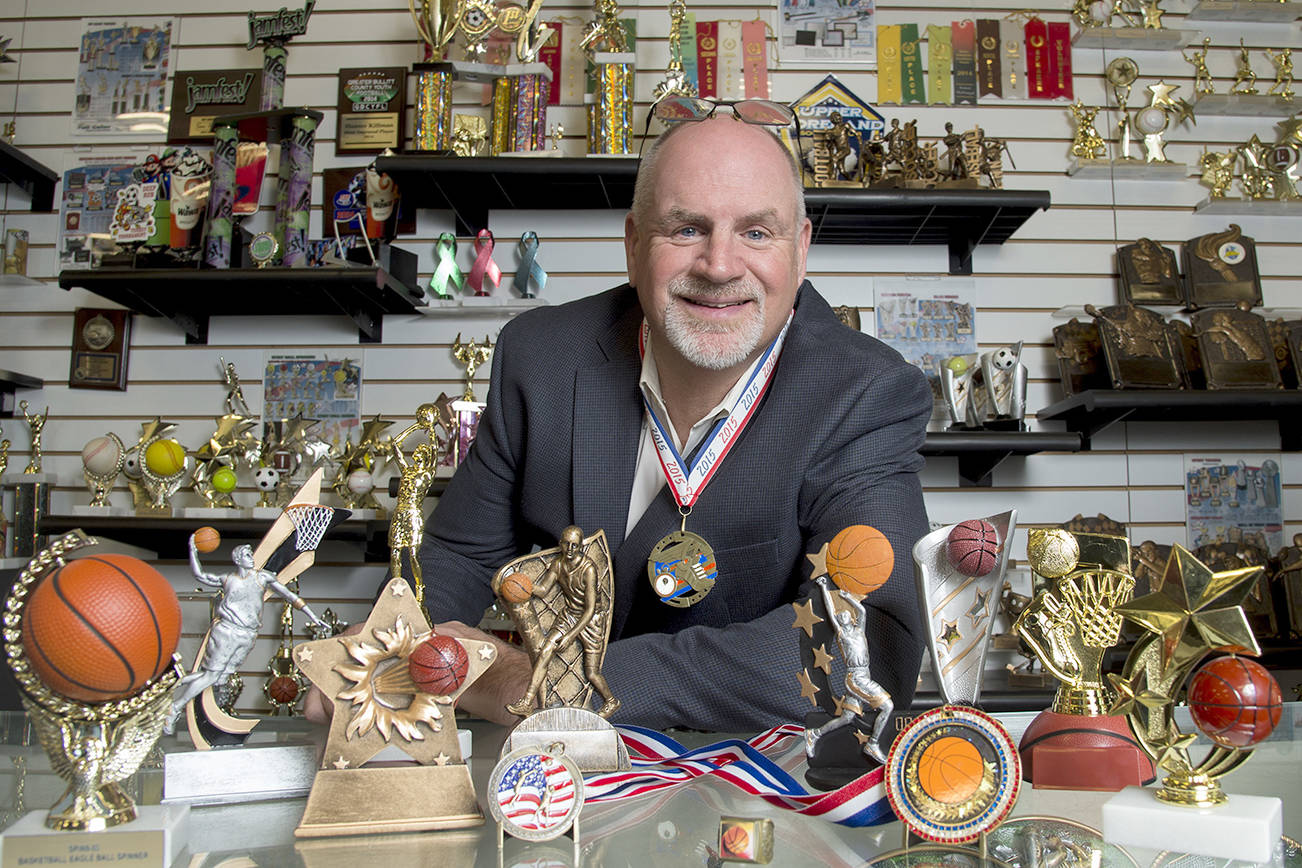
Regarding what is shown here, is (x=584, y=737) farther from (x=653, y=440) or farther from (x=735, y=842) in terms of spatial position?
(x=653, y=440)

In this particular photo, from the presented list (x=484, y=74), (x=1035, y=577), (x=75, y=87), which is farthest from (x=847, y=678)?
(x=75, y=87)

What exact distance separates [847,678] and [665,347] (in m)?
0.96

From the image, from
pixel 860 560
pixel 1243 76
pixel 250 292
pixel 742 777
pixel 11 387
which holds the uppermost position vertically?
pixel 1243 76

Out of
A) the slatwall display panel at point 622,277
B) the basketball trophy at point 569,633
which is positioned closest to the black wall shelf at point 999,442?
the slatwall display panel at point 622,277

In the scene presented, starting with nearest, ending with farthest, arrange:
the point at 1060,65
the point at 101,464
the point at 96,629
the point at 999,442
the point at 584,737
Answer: the point at 96,629 → the point at 584,737 → the point at 999,442 → the point at 101,464 → the point at 1060,65

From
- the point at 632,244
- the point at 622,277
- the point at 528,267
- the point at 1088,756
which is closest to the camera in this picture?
the point at 1088,756

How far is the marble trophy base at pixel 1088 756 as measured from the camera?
83 centimetres

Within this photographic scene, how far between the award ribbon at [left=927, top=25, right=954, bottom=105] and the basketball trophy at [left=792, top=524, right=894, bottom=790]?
9.50ft

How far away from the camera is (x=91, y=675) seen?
706 millimetres

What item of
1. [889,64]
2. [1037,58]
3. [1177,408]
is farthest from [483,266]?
[1177,408]

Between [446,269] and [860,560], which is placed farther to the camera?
[446,269]

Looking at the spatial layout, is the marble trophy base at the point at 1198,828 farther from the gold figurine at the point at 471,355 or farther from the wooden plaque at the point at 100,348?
the wooden plaque at the point at 100,348

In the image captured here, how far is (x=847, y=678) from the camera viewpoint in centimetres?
88

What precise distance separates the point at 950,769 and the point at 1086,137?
10.4ft
